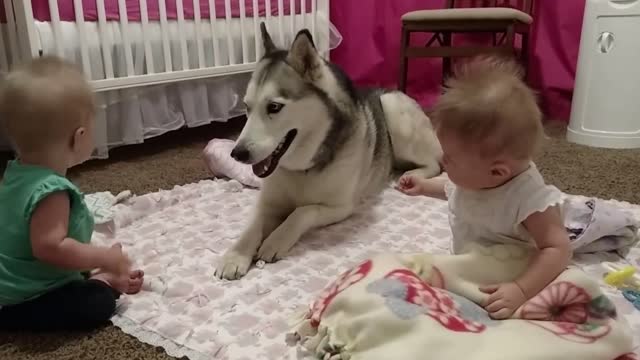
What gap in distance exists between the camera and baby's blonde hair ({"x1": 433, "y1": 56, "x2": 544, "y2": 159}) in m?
0.90

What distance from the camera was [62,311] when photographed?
3.25 ft

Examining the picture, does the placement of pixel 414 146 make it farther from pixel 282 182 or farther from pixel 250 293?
pixel 250 293

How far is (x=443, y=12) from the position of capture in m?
2.61

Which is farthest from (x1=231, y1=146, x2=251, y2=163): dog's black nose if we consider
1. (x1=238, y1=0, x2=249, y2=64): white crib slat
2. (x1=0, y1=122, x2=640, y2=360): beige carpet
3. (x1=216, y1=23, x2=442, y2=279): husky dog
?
(x1=238, y1=0, x2=249, y2=64): white crib slat

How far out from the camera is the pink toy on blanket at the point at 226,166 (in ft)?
6.24

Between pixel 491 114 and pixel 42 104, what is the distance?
727mm

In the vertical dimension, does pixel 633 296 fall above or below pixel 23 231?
below

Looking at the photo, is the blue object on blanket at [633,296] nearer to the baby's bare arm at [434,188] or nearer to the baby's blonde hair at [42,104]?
the baby's bare arm at [434,188]

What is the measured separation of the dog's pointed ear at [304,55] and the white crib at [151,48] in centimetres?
82

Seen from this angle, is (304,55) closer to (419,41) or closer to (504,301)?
(504,301)

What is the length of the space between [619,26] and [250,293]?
2050 mm

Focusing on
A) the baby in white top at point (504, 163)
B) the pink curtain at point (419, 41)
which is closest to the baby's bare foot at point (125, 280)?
the baby in white top at point (504, 163)

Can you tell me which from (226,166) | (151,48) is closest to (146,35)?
(151,48)

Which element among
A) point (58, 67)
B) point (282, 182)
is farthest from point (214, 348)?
point (282, 182)
